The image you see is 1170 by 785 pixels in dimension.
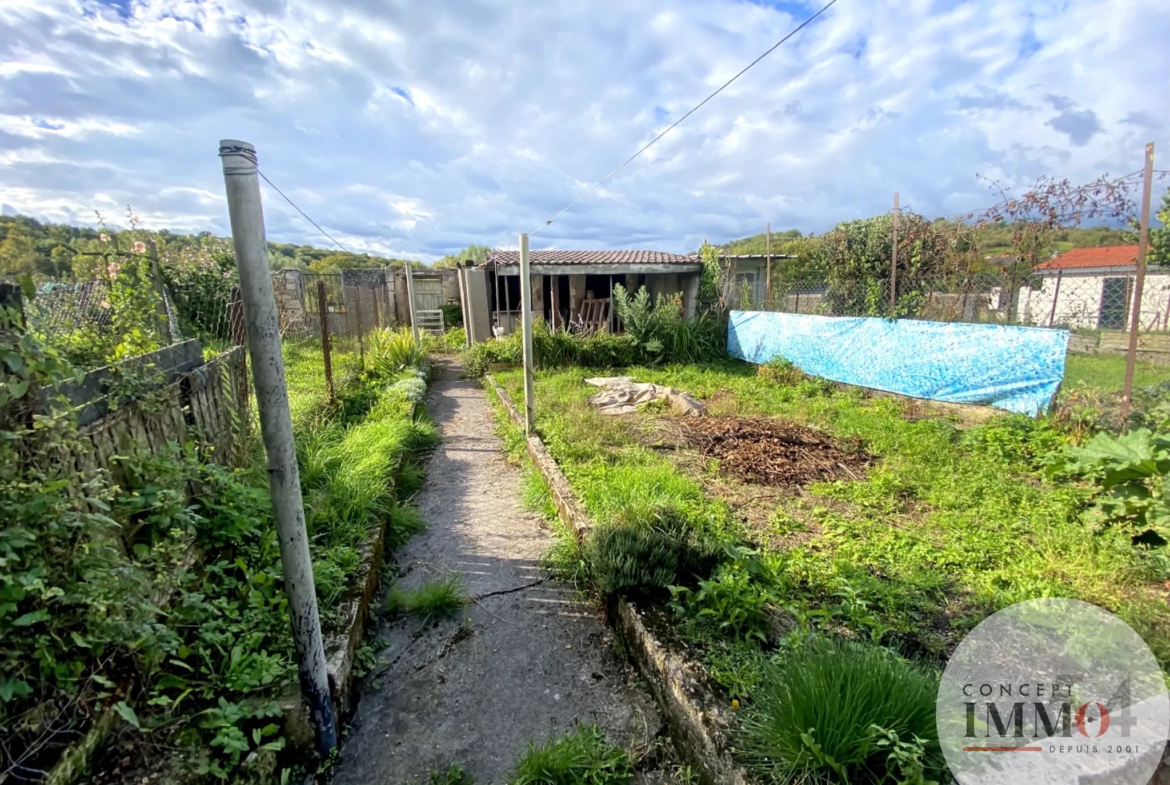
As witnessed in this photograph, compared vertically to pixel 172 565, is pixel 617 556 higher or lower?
lower

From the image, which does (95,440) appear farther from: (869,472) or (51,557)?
(869,472)

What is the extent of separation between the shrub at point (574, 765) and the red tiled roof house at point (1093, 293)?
629 centimetres

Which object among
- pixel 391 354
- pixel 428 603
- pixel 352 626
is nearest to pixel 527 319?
pixel 428 603

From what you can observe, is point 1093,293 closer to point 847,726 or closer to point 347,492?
point 847,726

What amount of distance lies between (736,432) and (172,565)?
4.74 metres

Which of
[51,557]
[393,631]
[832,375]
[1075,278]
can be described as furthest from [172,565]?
[1075,278]

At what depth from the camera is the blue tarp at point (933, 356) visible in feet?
17.1

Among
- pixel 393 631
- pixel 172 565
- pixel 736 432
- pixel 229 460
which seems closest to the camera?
pixel 172 565

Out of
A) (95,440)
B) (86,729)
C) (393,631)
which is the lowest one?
(393,631)

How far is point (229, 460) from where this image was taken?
2834mm

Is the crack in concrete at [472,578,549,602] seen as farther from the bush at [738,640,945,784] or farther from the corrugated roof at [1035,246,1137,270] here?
the corrugated roof at [1035,246,1137,270]

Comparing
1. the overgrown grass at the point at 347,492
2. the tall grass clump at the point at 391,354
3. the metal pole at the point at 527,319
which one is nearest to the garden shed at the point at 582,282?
the tall grass clump at the point at 391,354

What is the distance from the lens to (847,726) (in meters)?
1.41

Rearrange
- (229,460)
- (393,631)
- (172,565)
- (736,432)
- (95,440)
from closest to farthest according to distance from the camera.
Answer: (95,440), (172,565), (393,631), (229,460), (736,432)
